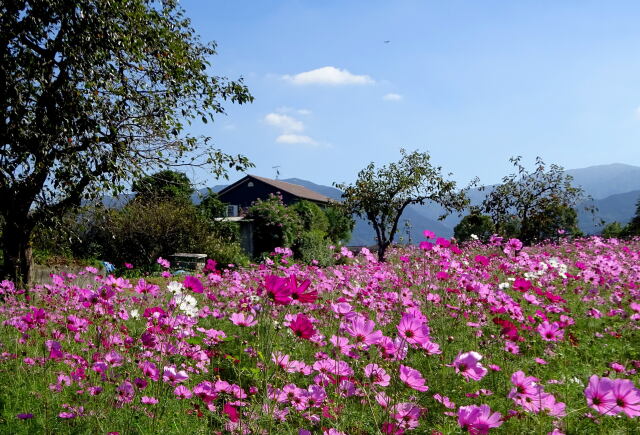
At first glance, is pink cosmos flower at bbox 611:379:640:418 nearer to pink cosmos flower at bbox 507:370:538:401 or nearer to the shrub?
pink cosmos flower at bbox 507:370:538:401

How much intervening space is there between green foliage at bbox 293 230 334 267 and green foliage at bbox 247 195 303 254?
0.35 metres

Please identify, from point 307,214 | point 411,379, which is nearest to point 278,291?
point 411,379

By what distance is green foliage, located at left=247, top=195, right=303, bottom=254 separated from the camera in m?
18.7

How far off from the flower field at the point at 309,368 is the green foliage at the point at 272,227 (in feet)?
44.5

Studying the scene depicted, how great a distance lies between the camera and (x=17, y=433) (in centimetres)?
235

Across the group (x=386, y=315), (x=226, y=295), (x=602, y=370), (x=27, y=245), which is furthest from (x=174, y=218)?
(x=602, y=370)

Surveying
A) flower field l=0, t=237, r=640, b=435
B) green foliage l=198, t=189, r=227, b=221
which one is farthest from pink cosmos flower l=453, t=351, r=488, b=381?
green foliage l=198, t=189, r=227, b=221

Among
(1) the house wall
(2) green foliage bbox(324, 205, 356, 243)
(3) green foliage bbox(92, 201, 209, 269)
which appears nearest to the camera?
(3) green foliage bbox(92, 201, 209, 269)

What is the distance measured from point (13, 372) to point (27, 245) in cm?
484

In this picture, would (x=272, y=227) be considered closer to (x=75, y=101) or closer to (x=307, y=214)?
(x=307, y=214)

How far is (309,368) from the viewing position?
2117 mm

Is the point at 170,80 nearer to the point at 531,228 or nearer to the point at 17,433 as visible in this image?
the point at 17,433

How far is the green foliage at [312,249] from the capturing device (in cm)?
1809

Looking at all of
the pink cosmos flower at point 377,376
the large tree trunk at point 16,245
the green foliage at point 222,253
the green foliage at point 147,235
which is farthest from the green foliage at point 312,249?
the pink cosmos flower at point 377,376
